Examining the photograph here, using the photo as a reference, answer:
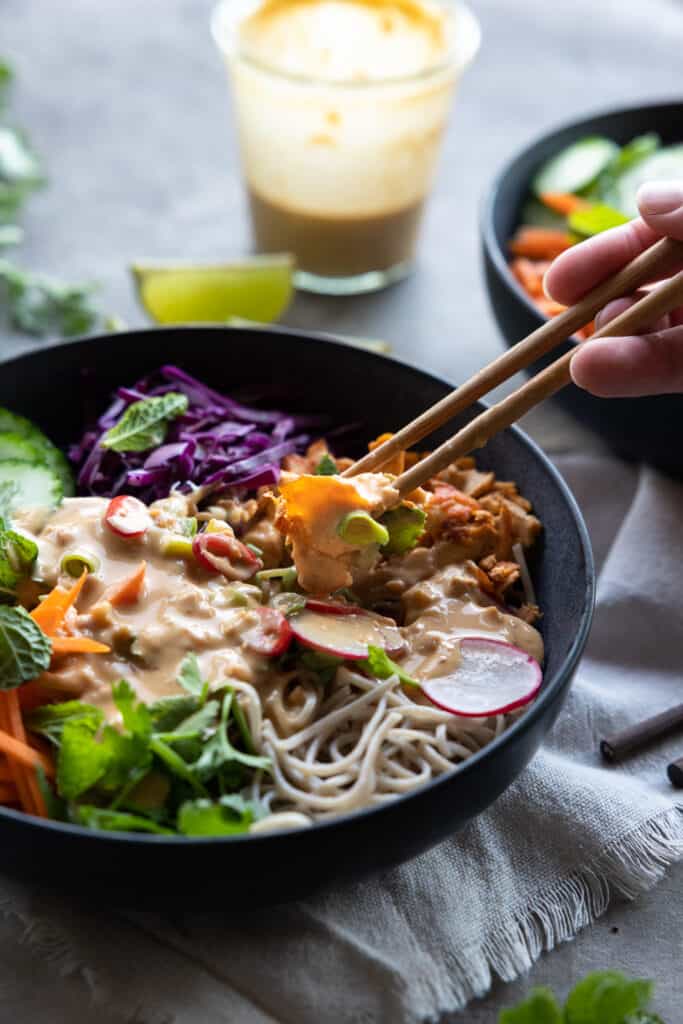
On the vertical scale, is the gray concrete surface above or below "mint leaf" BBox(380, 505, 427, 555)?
below

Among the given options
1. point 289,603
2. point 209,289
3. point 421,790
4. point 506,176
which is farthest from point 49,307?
point 421,790

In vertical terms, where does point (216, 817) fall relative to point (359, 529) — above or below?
below

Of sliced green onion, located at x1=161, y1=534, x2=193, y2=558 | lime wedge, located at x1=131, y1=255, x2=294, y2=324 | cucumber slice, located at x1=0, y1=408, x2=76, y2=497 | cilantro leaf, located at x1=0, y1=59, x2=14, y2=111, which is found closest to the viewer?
sliced green onion, located at x1=161, y1=534, x2=193, y2=558

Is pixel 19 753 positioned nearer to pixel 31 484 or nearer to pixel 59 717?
pixel 59 717

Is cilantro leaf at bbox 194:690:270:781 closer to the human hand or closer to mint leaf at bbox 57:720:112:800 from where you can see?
mint leaf at bbox 57:720:112:800

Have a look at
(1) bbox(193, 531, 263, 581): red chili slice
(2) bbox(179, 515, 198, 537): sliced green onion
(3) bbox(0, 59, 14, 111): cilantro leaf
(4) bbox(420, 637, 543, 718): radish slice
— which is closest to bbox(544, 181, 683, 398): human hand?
(4) bbox(420, 637, 543, 718): radish slice

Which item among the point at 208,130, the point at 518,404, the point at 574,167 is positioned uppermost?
the point at 518,404
